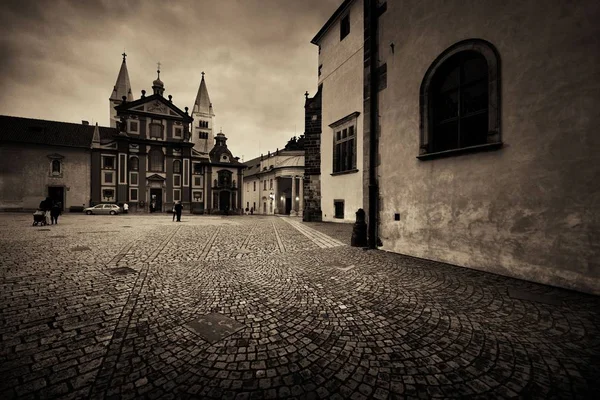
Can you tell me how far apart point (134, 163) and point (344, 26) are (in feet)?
108

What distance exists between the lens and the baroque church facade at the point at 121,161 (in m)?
31.2

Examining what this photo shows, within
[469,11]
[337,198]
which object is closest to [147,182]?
[337,198]

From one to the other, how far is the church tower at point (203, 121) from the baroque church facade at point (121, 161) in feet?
57.0

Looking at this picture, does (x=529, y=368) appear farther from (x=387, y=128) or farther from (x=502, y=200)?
(x=387, y=128)

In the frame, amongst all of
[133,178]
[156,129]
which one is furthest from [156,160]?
[156,129]

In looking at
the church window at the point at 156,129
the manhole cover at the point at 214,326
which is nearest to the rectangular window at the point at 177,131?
the church window at the point at 156,129

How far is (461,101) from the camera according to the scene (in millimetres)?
5801

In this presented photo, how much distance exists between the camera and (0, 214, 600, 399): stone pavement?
1.93 meters

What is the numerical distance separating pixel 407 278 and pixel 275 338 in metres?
3.08

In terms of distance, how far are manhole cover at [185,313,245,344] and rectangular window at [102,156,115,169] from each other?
39.1m

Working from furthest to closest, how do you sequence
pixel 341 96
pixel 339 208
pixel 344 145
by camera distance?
pixel 339 208
pixel 341 96
pixel 344 145

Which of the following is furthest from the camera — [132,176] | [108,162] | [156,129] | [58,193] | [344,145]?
[156,129]

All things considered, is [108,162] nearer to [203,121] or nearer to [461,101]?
A: [203,121]

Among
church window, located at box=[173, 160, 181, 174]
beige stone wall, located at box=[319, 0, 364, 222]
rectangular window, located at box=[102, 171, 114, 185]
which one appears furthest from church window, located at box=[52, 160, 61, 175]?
beige stone wall, located at box=[319, 0, 364, 222]
